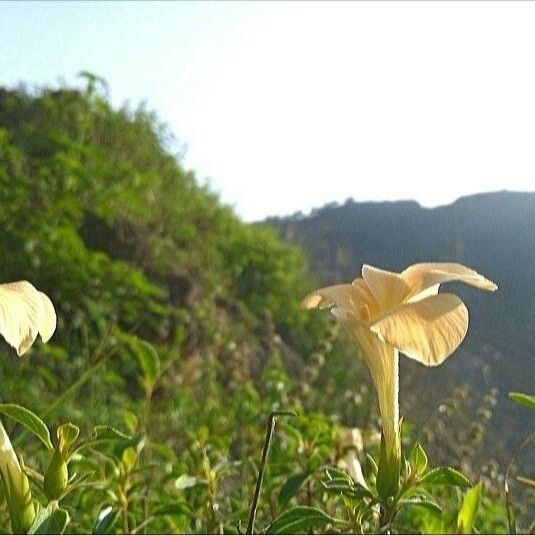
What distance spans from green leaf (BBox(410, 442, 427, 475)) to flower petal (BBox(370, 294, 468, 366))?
0.32ft

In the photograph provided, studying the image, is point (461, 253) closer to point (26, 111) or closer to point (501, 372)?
point (501, 372)

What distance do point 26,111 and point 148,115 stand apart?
35.1 inches

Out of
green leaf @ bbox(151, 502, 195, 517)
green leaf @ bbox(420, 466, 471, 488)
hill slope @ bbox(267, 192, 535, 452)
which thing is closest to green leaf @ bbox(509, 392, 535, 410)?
green leaf @ bbox(420, 466, 471, 488)

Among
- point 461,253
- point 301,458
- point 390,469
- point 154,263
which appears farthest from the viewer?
point 154,263

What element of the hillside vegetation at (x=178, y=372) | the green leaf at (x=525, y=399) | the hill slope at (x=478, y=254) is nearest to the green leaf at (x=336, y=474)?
the hillside vegetation at (x=178, y=372)

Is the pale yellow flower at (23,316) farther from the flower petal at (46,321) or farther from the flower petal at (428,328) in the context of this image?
the flower petal at (428,328)

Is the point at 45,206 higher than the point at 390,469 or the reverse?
higher

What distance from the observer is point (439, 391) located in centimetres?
315

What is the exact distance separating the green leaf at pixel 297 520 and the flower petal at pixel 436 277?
0.45 ft

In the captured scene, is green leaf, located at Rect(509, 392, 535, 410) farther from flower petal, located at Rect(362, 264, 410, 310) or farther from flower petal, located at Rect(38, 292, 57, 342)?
flower petal, located at Rect(38, 292, 57, 342)

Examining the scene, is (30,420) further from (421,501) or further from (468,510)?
(468,510)

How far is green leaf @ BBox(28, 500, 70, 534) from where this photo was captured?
0.48 meters

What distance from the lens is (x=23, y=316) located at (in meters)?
0.52

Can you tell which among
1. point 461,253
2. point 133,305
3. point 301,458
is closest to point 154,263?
point 133,305
